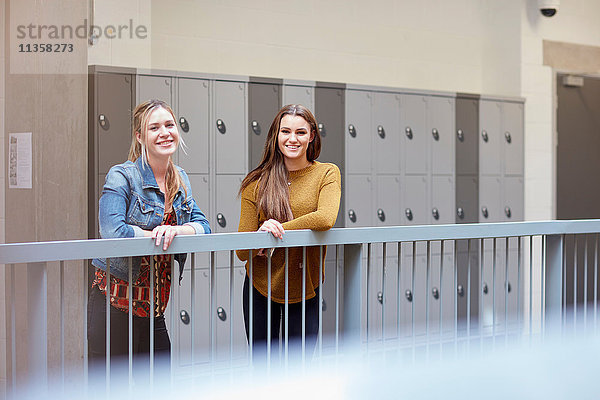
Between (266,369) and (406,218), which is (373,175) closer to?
(406,218)

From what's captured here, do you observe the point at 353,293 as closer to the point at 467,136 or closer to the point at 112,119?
the point at 112,119

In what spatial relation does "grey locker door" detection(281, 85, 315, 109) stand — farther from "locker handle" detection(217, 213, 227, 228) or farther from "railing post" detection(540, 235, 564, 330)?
"railing post" detection(540, 235, 564, 330)

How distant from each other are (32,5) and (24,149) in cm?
77

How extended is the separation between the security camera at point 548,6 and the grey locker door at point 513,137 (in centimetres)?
80

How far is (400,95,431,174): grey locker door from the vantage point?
5430 mm

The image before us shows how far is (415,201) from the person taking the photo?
5.51 metres

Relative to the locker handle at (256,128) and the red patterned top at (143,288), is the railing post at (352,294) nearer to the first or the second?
the red patterned top at (143,288)

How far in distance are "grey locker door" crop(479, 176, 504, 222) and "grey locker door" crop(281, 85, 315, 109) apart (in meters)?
1.64

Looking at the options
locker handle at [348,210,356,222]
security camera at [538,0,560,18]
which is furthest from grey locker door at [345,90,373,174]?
security camera at [538,0,560,18]

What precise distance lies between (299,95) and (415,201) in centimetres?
124

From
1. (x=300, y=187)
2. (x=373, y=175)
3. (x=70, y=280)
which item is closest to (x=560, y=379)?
(x=300, y=187)

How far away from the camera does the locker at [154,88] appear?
4.30 meters

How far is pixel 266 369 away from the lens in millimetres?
458

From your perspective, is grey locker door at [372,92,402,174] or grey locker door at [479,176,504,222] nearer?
grey locker door at [372,92,402,174]
